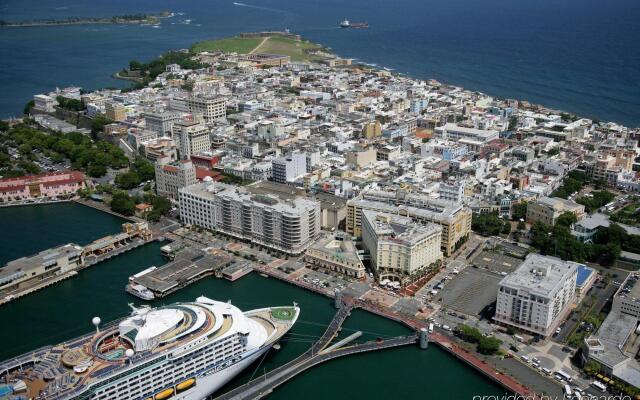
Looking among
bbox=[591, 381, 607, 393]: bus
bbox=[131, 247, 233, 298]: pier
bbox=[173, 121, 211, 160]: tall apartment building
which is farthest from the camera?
bbox=[173, 121, 211, 160]: tall apartment building

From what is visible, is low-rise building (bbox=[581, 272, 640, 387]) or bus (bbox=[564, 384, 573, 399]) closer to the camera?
bus (bbox=[564, 384, 573, 399])

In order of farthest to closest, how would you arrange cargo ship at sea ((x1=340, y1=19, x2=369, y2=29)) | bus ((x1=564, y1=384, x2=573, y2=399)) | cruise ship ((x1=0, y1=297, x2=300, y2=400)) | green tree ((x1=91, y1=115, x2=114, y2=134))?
cargo ship at sea ((x1=340, y1=19, x2=369, y2=29)) → green tree ((x1=91, y1=115, x2=114, y2=134)) → bus ((x1=564, y1=384, x2=573, y2=399)) → cruise ship ((x1=0, y1=297, x2=300, y2=400))

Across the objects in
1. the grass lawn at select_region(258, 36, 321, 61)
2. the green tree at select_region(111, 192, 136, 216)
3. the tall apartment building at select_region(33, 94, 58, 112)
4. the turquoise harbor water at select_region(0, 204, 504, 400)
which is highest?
the grass lawn at select_region(258, 36, 321, 61)

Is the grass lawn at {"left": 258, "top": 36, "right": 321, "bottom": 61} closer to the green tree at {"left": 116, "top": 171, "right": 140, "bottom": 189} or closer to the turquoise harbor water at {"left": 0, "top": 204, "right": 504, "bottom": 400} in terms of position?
the green tree at {"left": 116, "top": 171, "right": 140, "bottom": 189}

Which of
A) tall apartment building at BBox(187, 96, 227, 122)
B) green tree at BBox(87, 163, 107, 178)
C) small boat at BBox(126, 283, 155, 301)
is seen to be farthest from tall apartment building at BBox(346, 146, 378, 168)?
small boat at BBox(126, 283, 155, 301)

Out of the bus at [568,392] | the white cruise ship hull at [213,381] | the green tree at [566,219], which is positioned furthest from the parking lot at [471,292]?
the white cruise ship hull at [213,381]

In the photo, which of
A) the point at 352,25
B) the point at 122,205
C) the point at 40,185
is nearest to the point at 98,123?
the point at 40,185

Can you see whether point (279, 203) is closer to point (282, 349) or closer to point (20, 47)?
point (282, 349)

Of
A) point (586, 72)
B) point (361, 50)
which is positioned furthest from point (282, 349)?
point (361, 50)
